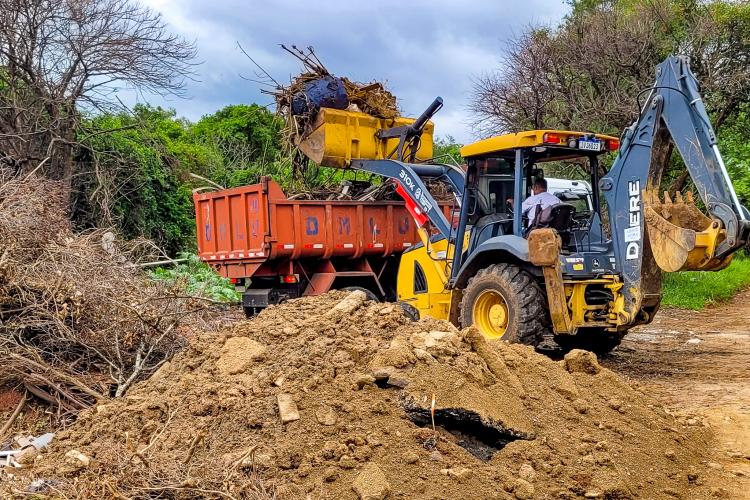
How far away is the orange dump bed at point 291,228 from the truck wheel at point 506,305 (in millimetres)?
2583

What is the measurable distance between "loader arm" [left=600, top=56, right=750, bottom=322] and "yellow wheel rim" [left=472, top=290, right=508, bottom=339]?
1.21 m

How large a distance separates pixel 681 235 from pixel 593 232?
124 centimetres

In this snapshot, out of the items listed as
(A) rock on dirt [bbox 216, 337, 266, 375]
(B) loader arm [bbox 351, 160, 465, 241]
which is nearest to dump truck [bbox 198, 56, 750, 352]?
(B) loader arm [bbox 351, 160, 465, 241]

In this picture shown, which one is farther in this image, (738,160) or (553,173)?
(738,160)

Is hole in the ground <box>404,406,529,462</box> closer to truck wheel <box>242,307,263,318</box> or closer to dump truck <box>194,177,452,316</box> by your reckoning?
dump truck <box>194,177,452,316</box>

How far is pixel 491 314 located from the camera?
7734 millimetres

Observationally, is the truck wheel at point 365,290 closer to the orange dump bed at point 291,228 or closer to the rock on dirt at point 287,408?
the orange dump bed at point 291,228

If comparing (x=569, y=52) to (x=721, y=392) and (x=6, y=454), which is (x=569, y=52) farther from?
(x=6, y=454)

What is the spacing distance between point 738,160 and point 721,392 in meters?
12.7

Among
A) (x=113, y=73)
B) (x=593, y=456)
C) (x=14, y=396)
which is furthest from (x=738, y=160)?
(x=14, y=396)

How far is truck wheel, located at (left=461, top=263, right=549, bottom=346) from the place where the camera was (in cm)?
718

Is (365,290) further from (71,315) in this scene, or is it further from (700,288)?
(700,288)

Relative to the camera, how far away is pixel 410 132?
10484 mm

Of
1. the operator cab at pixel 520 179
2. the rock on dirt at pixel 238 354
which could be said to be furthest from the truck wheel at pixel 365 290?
the rock on dirt at pixel 238 354
